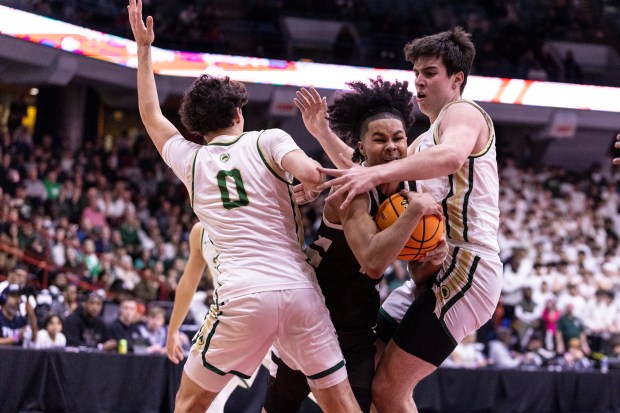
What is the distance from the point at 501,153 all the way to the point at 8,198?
1297cm

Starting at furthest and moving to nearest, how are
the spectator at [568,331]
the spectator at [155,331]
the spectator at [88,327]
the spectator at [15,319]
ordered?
the spectator at [568,331] < the spectator at [155,331] < the spectator at [88,327] < the spectator at [15,319]

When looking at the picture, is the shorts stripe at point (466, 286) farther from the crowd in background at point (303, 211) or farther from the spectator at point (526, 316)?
the spectator at point (526, 316)

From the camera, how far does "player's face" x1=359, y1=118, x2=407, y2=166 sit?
163 inches

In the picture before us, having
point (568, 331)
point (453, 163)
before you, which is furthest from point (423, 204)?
point (568, 331)

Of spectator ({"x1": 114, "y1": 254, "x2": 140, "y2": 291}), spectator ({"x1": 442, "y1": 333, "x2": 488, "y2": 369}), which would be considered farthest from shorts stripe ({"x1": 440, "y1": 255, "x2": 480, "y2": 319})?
spectator ({"x1": 114, "y1": 254, "x2": 140, "y2": 291})

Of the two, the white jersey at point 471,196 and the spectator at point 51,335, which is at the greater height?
the white jersey at point 471,196

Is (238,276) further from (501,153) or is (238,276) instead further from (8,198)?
(501,153)

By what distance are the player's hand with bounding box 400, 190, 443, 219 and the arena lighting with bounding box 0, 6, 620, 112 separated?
11.8 m

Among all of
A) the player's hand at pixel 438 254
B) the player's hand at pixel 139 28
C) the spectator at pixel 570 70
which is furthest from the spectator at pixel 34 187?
the spectator at pixel 570 70

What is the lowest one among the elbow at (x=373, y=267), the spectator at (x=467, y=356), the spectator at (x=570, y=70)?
the spectator at (x=467, y=356)

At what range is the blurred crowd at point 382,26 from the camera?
18125 mm

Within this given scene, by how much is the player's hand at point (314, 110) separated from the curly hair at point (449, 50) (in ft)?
1.70

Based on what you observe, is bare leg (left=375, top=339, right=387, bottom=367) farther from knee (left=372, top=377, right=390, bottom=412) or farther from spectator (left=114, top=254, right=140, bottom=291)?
spectator (left=114, top=254, right=140, bottom=291)

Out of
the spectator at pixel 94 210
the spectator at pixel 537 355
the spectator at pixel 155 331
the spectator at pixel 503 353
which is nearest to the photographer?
the spectator at pixel 155 331
